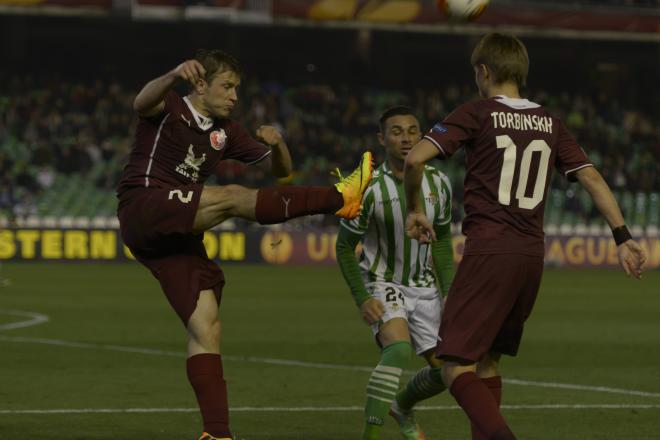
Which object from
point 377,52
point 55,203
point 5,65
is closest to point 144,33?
point 5,65

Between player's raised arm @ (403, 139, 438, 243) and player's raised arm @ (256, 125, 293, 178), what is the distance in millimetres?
→ 1242

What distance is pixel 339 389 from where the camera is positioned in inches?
419

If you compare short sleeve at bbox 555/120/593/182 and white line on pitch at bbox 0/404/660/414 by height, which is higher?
short sleeve at bbox 555/120/593/182

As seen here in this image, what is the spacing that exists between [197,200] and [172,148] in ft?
1.44

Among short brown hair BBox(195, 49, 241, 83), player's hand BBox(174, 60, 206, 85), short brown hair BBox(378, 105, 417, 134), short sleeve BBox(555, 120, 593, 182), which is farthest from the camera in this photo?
short brown hair BBox(378, 105, 417, 134)

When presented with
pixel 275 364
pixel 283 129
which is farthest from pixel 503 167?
pixel 283 129

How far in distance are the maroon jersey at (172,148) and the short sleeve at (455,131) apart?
1.54 meters

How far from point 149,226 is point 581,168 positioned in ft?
7.05

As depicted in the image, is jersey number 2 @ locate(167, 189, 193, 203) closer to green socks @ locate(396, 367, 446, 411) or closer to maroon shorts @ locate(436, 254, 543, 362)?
maroon shorts @ locate(436, 254, 543, 362)

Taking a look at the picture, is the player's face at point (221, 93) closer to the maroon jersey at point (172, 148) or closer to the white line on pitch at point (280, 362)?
the maroon jersey at point (172, 148)

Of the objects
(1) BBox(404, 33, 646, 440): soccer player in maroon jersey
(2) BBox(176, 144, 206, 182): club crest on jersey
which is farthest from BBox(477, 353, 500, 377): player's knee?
(2) BBox(176, 144, 206, 182): club crest on jersey

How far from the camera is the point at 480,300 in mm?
6109

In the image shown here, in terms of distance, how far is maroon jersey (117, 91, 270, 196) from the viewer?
23.3 feet

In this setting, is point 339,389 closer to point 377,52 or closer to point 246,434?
point 246,434
